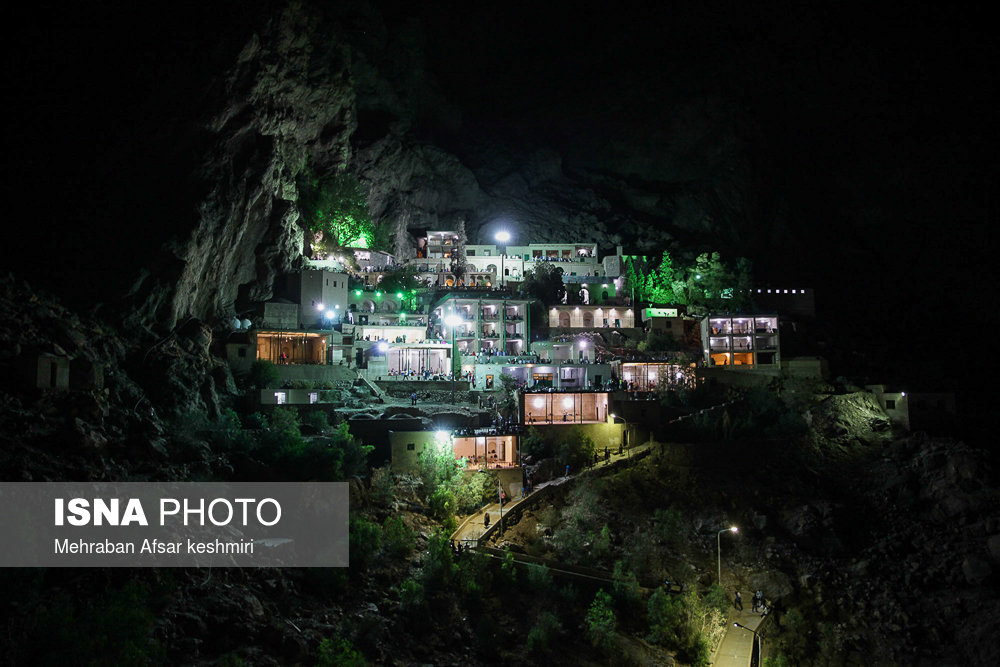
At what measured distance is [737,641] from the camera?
26.4m

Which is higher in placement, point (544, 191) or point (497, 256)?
point (544, 191)

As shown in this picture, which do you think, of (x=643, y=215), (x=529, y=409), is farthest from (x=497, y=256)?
(x=529, y=409)

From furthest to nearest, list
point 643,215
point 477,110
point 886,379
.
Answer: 1. point 477,110
2. point 643,215
3. point 886,379

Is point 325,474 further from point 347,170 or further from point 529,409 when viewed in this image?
point 347,170

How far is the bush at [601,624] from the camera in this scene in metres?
25.4

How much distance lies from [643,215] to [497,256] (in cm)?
1870

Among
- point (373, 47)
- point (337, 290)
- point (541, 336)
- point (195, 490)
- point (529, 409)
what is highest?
point (373, 47)

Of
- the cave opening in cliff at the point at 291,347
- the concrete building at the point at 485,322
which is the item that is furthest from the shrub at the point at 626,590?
the cave opening in cliff at the point at 291,347

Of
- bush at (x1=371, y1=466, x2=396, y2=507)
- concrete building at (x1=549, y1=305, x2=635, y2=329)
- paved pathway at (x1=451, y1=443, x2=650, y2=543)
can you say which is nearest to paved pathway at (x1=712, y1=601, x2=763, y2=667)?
paved pathway at (x1=451, y1=443, x2=650, y2=543)

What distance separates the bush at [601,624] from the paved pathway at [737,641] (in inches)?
162

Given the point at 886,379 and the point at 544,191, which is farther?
the point at 544,191

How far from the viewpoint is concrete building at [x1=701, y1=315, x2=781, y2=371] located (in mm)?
53656

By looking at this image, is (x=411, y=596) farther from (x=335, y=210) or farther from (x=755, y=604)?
(x=335, y=210)

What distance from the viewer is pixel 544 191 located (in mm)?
76375
